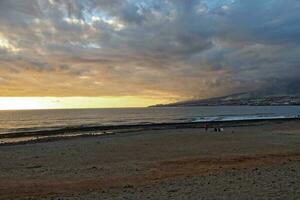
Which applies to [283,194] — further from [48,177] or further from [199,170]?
[48,177]

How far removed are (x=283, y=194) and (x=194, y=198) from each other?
2549mm

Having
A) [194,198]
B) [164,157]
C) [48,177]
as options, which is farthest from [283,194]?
[164,157]

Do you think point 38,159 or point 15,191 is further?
point 38,159

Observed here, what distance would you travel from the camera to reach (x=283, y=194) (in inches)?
445

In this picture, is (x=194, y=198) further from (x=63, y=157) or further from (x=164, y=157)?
(x=63, y=157)

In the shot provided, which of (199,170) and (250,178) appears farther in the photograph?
(199,170)

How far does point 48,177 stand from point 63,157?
292 inches

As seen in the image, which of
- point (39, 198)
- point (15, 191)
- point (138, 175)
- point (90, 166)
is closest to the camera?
point (39, 198)

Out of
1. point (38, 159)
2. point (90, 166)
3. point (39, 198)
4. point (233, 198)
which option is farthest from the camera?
point (38, 159)

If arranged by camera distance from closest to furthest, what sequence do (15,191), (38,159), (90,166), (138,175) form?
(15,191) < (138,175) < (90,166) < (38,159)

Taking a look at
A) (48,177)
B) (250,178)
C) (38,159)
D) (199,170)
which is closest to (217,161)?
(199,170)

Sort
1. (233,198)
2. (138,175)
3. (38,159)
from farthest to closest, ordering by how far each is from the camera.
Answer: (38,159)
(138,175)
(233,198)

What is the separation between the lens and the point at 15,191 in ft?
46.5

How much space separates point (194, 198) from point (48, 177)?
325 inches
